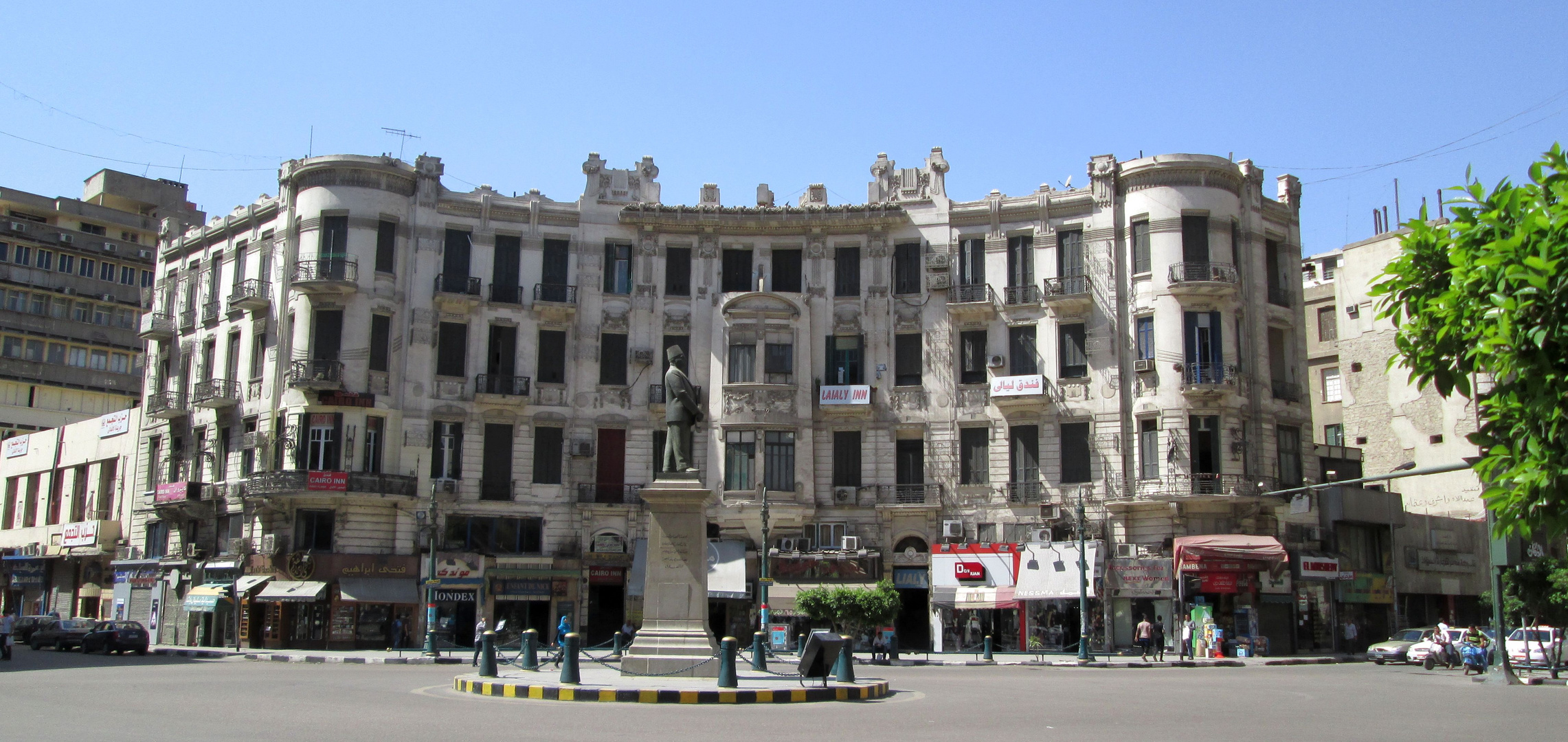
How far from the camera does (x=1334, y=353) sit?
59781 mm

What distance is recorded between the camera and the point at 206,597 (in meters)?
43.0

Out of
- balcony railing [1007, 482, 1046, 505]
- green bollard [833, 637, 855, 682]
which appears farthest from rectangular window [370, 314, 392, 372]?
green bollard [833, 637, 855, 682]

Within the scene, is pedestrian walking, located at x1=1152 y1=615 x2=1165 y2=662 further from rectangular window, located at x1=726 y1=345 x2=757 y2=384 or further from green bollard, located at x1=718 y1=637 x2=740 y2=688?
green bollard, located at x1=718 y1=637 x2=740 y2=688

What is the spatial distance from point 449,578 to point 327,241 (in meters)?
12.4

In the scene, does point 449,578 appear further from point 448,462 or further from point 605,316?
point 605,316

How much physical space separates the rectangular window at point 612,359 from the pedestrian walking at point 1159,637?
19.6 meters

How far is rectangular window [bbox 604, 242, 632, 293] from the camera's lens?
45.9 meters

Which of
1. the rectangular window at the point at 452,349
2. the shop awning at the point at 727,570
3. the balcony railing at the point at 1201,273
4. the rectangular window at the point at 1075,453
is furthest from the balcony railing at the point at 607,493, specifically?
the balcony railing at the point at 1201,273

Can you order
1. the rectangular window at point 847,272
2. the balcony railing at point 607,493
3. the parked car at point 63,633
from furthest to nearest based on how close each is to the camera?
the rectangular window at point 847,272 < the balcony railing at point 607,493 < the parked car at point 63,633

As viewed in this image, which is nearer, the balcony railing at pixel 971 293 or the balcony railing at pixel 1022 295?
the balcony railing at pixel 1022 295

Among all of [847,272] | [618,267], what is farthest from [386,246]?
[847,272]

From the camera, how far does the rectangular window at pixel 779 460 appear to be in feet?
144

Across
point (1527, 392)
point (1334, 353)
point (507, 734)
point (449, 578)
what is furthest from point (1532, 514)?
point (1334, 353)

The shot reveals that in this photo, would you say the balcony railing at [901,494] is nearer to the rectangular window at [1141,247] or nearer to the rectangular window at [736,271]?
the rectangular window at [736,271]
